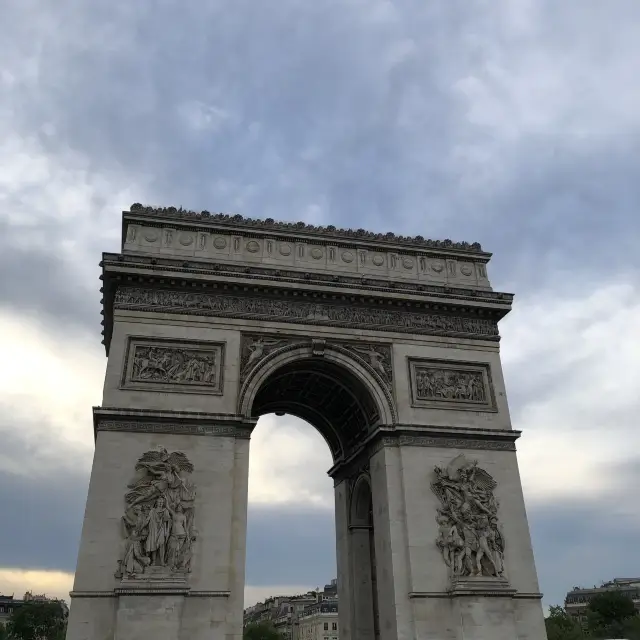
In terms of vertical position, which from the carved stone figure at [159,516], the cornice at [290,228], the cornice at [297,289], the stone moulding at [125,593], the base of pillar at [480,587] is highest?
the cornice at [290,228]

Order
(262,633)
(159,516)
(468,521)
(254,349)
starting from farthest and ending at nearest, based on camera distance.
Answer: (262,633), (254,349), (468,521), (159,516)

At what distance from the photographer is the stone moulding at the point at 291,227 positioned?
2108 centimetres

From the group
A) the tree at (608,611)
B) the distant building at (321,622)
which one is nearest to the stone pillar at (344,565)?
the tree at (608,611)

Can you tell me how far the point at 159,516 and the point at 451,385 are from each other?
383 inches

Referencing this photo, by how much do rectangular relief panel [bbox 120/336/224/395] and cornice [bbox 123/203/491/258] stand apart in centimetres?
439

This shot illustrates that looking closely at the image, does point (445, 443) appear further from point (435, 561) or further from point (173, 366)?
point (173, 366)

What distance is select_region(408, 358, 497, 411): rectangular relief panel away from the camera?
2016 cm

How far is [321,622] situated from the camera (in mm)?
77750

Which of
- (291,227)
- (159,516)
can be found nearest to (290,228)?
(291,227)

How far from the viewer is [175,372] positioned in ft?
61.3

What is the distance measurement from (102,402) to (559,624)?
53.3 meters

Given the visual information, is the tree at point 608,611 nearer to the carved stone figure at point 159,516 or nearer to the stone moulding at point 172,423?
the stone moulding at point 172,423

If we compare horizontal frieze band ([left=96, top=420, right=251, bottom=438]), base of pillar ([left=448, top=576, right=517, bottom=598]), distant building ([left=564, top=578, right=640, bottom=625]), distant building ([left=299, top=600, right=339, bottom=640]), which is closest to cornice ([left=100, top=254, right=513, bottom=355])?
horizontal frieze band ([left=96, top=420, right=251, bottom=438])

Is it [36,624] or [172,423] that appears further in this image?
[36,624]
